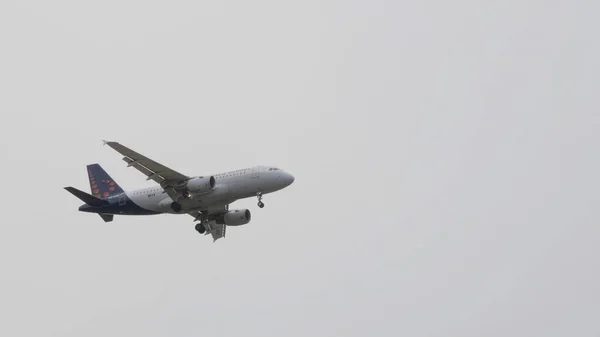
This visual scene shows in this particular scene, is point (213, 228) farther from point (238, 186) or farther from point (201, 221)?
point (238, 186)

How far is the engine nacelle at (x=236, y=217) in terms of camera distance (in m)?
85.6

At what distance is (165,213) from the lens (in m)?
82.6

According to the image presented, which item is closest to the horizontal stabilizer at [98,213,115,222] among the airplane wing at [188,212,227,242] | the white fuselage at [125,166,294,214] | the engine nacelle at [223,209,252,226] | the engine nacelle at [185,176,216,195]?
the white fuselage at [125,166,294,214]

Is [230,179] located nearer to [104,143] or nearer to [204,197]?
[204,197]

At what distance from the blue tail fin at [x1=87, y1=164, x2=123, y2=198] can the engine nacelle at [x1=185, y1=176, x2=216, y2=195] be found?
851cm

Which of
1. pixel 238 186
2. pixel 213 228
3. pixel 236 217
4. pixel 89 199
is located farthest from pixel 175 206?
pixel 213 228

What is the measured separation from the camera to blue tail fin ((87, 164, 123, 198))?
274 ft

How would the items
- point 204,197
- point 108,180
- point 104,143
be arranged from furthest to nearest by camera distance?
1. point 108,180
2. point 204,197
3. point 104,143

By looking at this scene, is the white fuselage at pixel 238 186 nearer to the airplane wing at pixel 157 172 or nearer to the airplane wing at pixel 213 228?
the airplane wing at pixel 157 172

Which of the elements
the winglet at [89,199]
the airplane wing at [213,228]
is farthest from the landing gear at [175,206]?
the winglet at [89,199]

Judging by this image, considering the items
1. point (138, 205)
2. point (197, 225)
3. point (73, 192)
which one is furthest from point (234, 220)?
point (73, 192)

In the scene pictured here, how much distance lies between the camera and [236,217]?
85562mm

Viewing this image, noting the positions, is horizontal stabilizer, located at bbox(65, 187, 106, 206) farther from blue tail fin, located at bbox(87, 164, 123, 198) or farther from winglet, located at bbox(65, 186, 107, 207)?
blue tail fin, located at bbox(87, 164, 123, 198)

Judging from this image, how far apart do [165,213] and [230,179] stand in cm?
781
